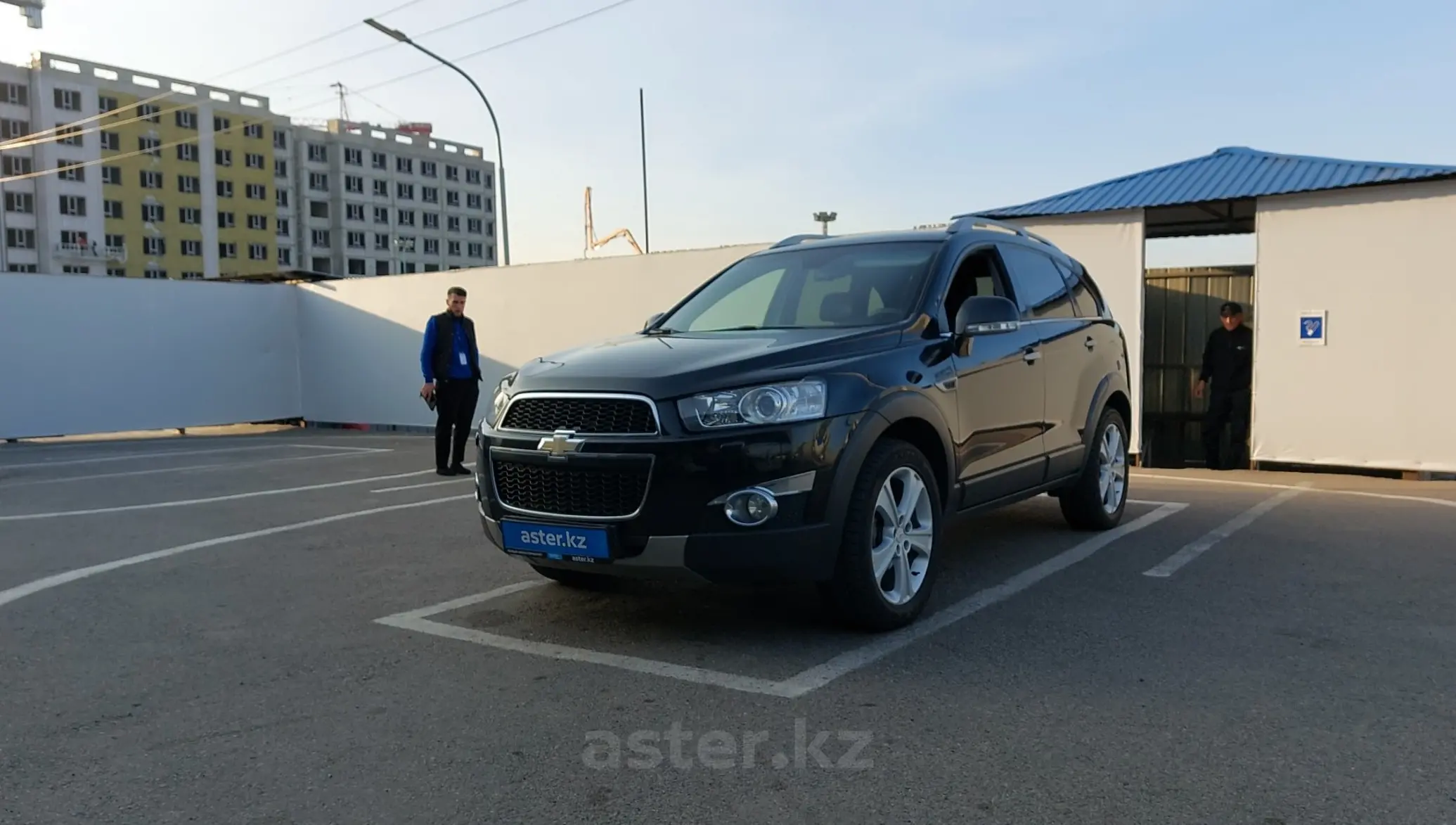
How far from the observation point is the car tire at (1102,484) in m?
6.93

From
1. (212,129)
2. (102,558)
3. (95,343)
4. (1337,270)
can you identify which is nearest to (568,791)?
(102,558)

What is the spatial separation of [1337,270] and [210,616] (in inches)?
398

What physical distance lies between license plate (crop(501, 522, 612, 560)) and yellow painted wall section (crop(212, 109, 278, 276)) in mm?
90627

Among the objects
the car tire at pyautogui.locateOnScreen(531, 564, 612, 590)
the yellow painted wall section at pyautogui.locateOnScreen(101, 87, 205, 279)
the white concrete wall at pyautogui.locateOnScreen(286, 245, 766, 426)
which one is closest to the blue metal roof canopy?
the white concrete wall at pyautogui.locateOnScreen(286, 245, 766, 426)

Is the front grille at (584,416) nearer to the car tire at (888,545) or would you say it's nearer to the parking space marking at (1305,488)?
the car tire at (888,545)

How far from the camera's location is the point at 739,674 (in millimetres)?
4137

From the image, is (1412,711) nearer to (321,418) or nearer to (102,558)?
(102,558)

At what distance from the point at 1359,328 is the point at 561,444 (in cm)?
897

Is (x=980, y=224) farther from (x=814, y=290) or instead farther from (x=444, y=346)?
(x=444, y=346)

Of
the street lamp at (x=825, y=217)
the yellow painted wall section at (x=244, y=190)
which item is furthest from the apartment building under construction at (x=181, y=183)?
the street lamp at (x=825, y=217)

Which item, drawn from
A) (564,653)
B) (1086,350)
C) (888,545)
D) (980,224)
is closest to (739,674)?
(564,653)

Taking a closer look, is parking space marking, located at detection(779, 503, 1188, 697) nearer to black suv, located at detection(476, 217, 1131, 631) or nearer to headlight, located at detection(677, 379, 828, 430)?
black suv, located at detection(476, 217, 1131, 631)

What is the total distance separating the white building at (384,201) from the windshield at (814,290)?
99.3m

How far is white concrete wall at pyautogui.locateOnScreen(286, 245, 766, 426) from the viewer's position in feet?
48.5
